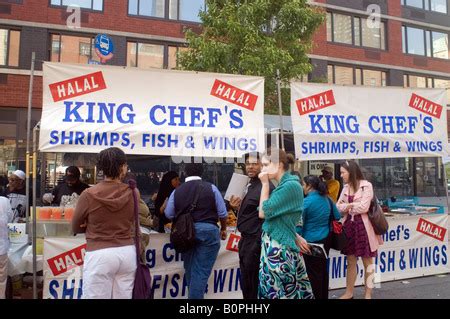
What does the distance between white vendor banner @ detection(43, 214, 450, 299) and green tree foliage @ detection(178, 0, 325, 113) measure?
22.3 ft

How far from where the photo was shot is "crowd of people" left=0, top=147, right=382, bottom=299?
3354 millimetres

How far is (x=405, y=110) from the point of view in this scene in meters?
6.43

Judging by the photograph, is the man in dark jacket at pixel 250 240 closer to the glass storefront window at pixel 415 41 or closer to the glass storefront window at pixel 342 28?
the glass storefront window at pixel 342 28

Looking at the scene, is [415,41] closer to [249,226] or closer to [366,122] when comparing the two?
[366,122]

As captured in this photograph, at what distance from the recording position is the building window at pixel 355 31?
22344mm

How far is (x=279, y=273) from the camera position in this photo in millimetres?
3561

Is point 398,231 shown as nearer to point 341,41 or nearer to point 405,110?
point 405,110

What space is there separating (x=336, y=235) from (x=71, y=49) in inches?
596

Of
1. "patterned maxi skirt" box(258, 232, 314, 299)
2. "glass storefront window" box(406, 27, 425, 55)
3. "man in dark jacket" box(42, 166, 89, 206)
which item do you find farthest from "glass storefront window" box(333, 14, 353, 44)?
"patterned maxi skirt" box(258, 232, 314, 299)

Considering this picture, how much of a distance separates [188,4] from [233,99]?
50.2ft

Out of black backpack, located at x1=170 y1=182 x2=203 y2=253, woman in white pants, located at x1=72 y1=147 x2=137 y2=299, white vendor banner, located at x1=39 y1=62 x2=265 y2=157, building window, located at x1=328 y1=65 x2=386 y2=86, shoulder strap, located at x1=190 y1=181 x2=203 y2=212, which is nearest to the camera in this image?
woman in white pants, located at x1=72 y1=147 x2=137 y2=299

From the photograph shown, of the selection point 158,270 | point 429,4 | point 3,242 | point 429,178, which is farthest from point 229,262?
point 429,4

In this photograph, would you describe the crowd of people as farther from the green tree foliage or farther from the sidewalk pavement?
the green tree foliage
